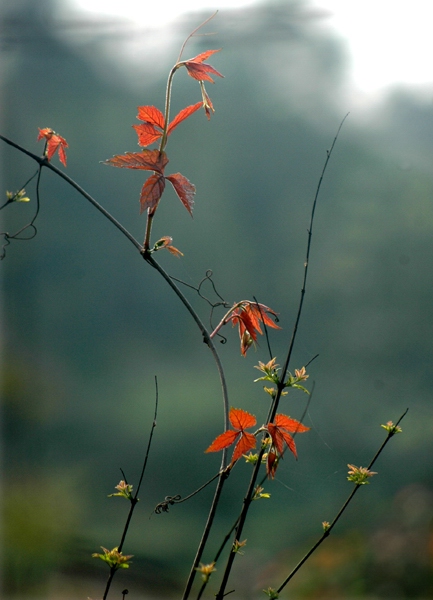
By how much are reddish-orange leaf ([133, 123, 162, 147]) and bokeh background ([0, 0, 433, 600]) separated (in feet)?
1.62

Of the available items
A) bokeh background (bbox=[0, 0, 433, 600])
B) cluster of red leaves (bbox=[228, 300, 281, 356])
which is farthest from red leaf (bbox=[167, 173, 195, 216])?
bokeh background (bbox=[0, 0, 433, 600])

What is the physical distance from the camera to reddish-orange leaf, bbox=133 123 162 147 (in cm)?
51

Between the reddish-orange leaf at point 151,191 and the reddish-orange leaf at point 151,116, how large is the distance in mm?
70

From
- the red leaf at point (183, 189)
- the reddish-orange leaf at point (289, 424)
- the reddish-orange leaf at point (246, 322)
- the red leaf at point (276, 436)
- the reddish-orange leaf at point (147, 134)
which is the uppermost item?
the reddish-orange leaf at point (147, 134)

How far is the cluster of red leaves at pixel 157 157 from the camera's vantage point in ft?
1.53

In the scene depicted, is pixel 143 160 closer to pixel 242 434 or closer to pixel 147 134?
pixel 147 134

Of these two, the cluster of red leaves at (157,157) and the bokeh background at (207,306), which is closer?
the cluster of red leaves at (157,157)

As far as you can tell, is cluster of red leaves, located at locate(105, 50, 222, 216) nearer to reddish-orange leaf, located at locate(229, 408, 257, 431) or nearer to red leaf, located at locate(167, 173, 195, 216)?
red leaf, located at locate(167, 173, 195, 216)

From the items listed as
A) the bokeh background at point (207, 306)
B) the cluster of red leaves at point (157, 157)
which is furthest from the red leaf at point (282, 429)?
the bokeh background at point (207, 306)

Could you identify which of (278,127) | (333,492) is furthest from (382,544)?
(278,127)

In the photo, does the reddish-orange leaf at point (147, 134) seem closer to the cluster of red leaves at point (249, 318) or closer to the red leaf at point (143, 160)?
the red leaf at point (143, 160)

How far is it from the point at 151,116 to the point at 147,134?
19mm

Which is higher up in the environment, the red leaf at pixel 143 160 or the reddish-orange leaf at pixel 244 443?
the red leaf at pixel 143 160

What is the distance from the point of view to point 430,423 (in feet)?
3.22
